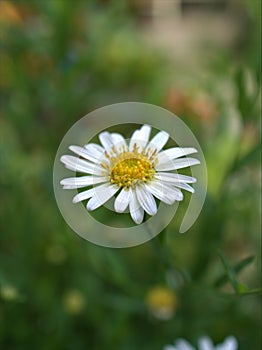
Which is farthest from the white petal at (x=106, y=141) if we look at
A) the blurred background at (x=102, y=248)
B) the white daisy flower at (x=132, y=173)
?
the blurred background at (x=102, y=248)

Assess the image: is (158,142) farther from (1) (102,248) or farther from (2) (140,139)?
(1) (102,248)

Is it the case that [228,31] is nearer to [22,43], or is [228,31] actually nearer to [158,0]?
[158,0]

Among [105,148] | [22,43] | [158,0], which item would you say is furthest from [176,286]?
[158,0]

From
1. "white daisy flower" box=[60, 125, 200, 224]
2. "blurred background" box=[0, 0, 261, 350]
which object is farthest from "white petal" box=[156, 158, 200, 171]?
"blurred background" box=[0, 0, 261, 350]

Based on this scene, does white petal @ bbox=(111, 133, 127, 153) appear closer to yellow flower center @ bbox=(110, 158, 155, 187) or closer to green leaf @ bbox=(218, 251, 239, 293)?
yellow flower center @ bbox=(110, 158, 155, 187)

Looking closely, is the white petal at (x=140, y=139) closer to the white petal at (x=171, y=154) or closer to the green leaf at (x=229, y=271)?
the white petal at (x=171, y=154)

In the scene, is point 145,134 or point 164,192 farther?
point 145,134

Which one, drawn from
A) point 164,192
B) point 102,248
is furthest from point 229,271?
point 102,248
